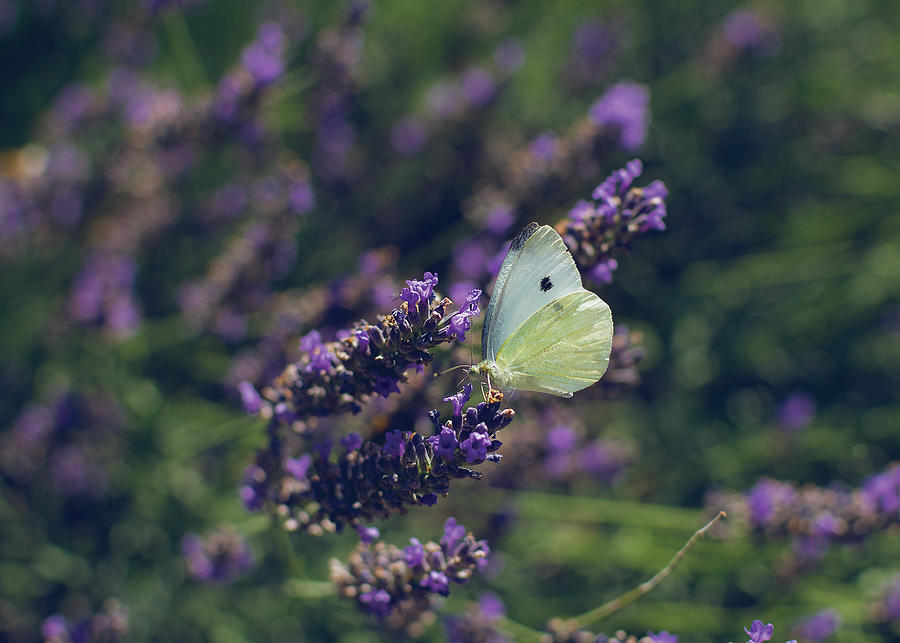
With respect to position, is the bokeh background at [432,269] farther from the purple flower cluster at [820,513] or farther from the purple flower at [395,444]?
the purple flower at [395,444]

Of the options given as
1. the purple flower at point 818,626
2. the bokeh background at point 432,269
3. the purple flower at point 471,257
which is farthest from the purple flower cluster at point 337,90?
the purple flower at point 818,626

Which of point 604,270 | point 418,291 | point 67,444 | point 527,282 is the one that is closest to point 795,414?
point 604,270

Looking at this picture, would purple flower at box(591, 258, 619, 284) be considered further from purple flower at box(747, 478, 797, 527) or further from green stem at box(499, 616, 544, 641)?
purple flower at box(747, 478, 797, 527)

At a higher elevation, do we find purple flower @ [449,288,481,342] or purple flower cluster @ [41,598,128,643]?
purple flower @ [449,288,481,342]

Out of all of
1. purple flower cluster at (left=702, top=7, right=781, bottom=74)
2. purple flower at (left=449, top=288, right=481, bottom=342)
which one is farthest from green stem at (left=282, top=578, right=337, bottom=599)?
purple flower cluster at (left=702, top=7, right=781, bottom=74)

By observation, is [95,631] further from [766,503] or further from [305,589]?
[766,503]

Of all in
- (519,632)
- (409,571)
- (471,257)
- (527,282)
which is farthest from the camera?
(471,257)
